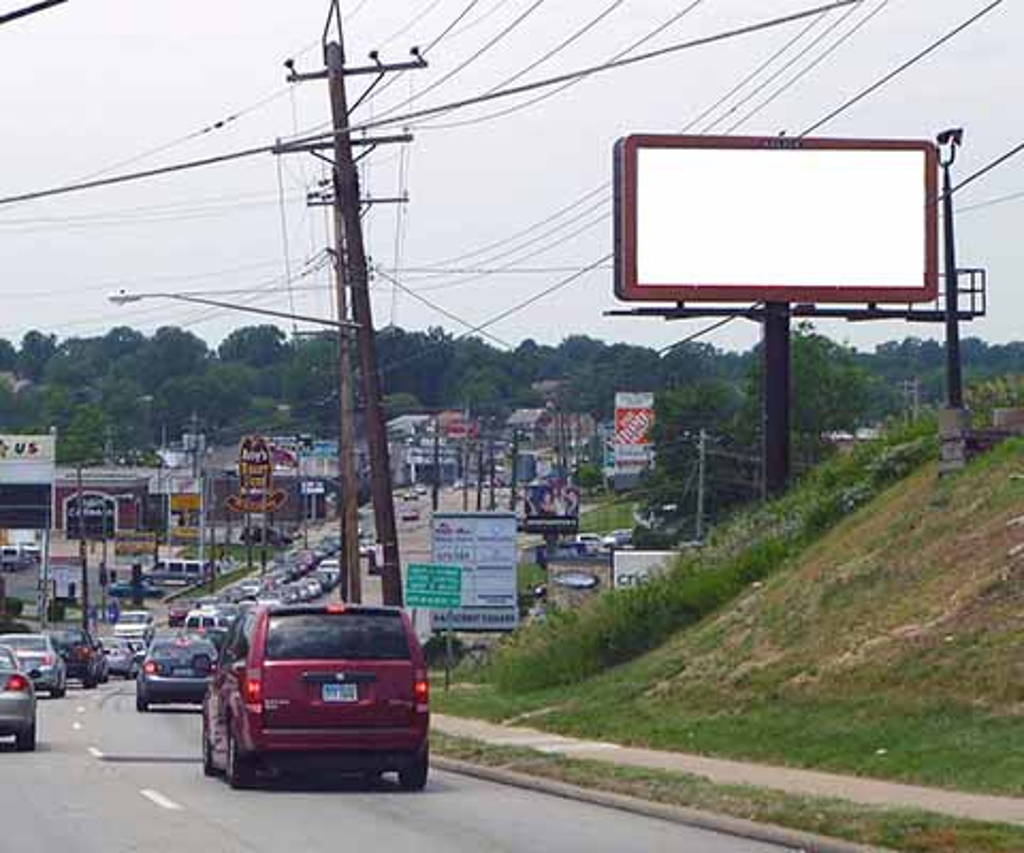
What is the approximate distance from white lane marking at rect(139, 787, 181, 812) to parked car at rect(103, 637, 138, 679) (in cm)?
4884

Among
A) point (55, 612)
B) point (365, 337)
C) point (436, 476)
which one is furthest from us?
point (55, 612)

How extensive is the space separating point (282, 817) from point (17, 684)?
28.9 ft

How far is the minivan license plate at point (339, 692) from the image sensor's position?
22.3 m

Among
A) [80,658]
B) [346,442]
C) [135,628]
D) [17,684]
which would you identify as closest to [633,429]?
[135,628]

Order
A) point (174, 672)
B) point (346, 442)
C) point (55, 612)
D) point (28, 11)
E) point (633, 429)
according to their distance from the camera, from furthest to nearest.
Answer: point (55, 612), point (633, 429), point (346, 442), point (174, 672), point (28, 11)

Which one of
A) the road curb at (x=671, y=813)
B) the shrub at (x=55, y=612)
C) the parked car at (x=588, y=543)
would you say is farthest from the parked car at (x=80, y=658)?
the shrub at (x=55, y=612)

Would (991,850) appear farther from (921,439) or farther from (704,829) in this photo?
(921,439)

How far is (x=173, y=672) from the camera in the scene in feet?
140

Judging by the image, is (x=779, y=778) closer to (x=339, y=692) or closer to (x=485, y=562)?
(x=339, y=692)

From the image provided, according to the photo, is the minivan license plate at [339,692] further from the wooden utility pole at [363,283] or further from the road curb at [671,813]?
the wooden utility pole at [363,283]

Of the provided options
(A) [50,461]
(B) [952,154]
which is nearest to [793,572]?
(B) [952,154]

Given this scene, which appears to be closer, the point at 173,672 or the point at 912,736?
the point at 912,736

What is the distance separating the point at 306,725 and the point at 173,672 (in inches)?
828

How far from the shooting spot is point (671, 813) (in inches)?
784
